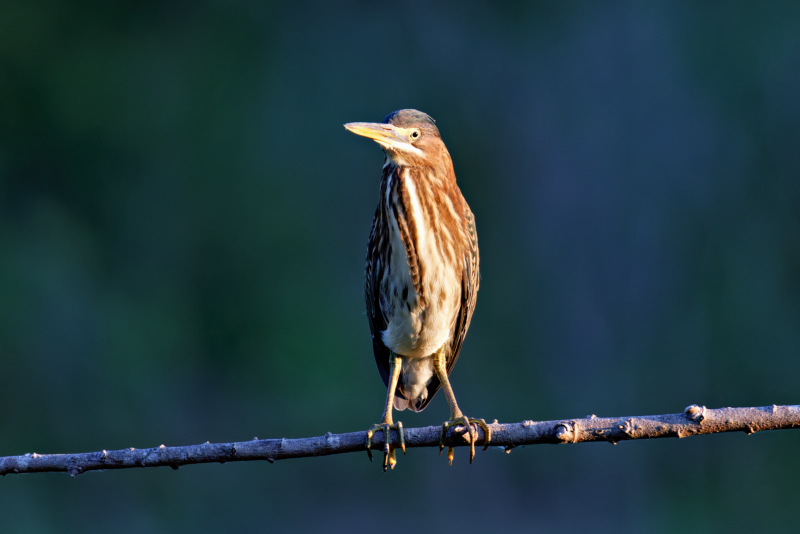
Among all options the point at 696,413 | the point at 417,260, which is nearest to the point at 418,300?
the point at 417,260

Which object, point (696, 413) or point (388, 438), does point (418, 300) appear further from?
point (696, 413)

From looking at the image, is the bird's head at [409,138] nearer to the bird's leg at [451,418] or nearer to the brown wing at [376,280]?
the brown wing at [376,280]

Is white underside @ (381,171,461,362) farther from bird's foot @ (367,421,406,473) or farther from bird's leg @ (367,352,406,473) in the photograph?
bird's foot @ (367,421,406,473)

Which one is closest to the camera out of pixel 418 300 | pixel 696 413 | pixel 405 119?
pixel 696 413

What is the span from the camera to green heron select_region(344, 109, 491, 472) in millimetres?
1576

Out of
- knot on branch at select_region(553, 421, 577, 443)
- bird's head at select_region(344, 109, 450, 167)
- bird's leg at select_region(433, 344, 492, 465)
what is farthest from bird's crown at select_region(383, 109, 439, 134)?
knot on branch at select_region(553, 421, 577, 443)

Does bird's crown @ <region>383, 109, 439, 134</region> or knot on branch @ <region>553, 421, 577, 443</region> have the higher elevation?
bird's crown @ <region>383, 109, 439, 134</region>

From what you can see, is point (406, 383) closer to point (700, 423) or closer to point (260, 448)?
point (260, 448)

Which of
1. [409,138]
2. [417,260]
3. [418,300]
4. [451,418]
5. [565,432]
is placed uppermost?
[409,138]

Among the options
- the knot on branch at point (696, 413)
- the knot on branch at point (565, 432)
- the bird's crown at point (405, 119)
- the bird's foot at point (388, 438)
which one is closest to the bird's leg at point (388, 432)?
the bird's foot at point (388, 438)

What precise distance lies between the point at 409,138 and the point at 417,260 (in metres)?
0.29

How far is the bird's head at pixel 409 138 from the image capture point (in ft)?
5.07

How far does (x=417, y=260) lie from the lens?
1.63 m

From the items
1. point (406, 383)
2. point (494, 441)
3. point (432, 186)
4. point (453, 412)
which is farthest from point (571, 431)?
point (406, 383)
